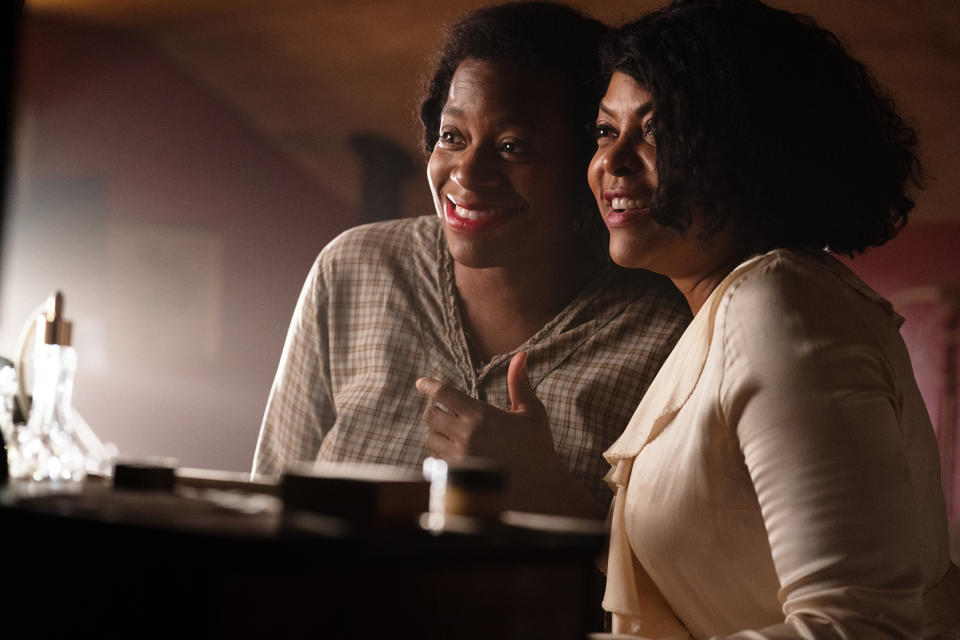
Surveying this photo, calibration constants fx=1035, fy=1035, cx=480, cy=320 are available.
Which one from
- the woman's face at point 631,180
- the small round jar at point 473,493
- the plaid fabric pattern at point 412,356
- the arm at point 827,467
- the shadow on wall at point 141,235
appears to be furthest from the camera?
the shadow on wall at point 141,235

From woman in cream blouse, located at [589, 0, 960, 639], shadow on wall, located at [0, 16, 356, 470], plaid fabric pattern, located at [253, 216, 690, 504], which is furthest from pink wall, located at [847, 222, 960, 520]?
shadow on wall, located at [0, 16, 356, 470]

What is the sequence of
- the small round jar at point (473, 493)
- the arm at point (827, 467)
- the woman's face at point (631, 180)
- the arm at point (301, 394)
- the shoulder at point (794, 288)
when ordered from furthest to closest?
the arm at point (301, 394) → the woman's face at point (631, 180) → the shoulder at point (794, 288) → the arm at point (827, 467) → the small round jar at point (473, 493)

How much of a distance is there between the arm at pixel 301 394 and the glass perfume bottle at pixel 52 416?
0.40m

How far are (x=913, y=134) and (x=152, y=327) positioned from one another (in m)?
2.74

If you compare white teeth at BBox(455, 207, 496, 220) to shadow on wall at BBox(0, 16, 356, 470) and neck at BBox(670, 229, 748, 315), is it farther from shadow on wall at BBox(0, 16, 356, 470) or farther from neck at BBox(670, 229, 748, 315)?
shadow on wall at BBox(0, 16, 356, 470)

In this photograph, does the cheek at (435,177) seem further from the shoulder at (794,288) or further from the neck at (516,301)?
the shoulder at (794,288)

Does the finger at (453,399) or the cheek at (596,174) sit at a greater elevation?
the cheek at (596,174)

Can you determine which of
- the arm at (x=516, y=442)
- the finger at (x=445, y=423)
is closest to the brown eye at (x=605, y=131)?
the arm at (x=516, y=442)

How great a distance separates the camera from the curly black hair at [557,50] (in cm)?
151

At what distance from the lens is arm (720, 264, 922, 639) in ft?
2.85

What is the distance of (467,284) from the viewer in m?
1.61

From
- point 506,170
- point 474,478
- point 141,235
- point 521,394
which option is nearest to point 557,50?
point 506,170

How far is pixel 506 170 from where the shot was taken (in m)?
1.49

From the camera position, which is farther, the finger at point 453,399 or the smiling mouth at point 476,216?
the smiling mouth at point 476,216
